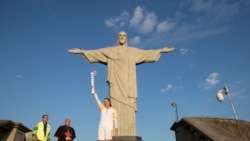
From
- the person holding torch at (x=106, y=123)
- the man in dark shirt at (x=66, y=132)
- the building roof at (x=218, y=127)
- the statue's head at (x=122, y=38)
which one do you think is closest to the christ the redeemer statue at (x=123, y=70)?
the statue's head at (x=122, y=38)

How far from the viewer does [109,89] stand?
10.8 meters

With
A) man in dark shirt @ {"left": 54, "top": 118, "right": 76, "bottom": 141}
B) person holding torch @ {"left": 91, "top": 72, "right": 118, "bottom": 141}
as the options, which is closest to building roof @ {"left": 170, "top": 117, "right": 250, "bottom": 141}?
person holding torch @ {"left": 91, "top": 72, "right": 118, "bottom": 141}

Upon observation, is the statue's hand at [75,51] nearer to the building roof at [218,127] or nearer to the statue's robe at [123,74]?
the statue's robe at [123,74]

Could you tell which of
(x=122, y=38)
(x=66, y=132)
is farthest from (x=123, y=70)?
(x=66, y=132)

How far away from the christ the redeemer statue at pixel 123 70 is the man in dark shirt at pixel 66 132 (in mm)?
1970

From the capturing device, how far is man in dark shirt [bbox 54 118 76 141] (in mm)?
8641

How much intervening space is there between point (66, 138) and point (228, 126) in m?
4.86

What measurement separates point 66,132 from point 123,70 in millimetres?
3486

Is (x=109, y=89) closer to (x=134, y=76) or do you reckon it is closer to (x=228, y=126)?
(x=134, y=76)

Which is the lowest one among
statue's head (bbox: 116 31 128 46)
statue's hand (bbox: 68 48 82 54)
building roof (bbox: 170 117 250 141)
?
building roof (bbox: 170 117 250 141)

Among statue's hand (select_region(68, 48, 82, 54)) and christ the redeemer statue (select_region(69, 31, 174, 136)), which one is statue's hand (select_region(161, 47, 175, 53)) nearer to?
christ the redeemer statue (select_region(69, 31, 174, 136))

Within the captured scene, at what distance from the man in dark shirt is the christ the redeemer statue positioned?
77.6 inches

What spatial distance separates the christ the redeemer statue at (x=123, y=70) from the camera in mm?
10367

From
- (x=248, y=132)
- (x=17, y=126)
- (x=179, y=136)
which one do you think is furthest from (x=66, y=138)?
(x=248, y=132)
